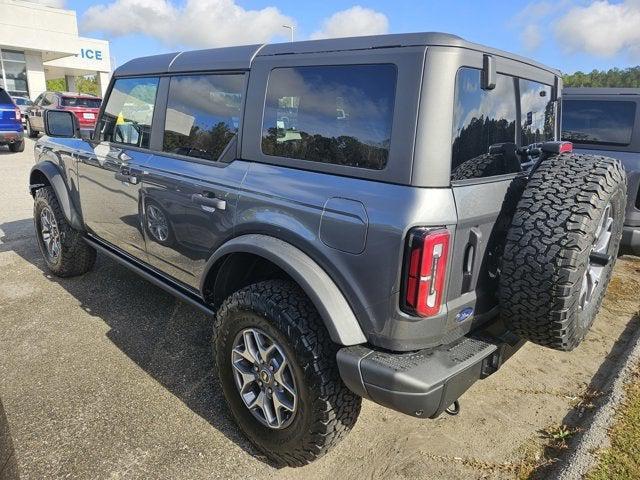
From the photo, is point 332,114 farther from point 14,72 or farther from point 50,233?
point 14,72

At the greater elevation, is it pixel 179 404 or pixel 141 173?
pixel 141 173

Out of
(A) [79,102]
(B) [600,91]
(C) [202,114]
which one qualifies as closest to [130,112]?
(C) [202,114]

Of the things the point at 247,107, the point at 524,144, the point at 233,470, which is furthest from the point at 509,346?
the point at 247,107

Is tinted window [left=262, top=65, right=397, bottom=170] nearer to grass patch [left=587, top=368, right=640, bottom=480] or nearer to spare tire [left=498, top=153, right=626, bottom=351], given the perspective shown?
spare tire [left=498, top=153, right=626, bottom=351]

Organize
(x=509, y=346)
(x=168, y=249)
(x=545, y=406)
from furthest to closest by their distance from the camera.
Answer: (x=168, y=249) < (x=545, y=406) < (x=509, y=346)

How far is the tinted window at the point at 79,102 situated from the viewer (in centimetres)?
1566

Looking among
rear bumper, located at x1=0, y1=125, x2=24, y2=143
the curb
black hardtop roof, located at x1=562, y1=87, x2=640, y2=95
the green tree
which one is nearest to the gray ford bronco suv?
the curb

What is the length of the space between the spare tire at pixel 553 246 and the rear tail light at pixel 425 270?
346 mm

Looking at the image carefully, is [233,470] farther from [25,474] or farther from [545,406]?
[545,406]

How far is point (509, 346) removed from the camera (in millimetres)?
2211

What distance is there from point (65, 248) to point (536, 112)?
4091 millimetres

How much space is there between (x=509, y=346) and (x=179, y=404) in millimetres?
1901

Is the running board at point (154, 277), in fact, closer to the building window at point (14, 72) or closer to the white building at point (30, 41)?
the white building at point (30, 41)

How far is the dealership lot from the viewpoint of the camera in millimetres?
2348
